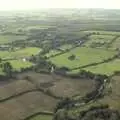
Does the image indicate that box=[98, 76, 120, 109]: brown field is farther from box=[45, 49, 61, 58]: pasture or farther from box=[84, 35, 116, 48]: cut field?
box=[84, 35, 116, 48]: cut field

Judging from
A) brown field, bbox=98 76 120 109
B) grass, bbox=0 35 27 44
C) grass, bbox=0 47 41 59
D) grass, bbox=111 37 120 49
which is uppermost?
brown field, bbox=98 76 120 109

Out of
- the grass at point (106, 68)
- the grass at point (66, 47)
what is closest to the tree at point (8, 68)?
the grass at point (106, 68)

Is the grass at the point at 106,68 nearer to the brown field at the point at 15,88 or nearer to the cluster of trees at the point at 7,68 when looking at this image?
the brown field at the point at 15,88

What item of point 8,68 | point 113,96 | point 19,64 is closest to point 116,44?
point 19,64

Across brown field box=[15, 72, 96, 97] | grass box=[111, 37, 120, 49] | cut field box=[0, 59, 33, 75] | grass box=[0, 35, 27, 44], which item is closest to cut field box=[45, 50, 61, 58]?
cut field box=[0, 59, 33, 75]

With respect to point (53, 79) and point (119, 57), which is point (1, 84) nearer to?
point (53, 79)

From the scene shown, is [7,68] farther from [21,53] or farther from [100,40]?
[100,40]

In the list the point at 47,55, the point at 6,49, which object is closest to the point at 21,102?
the point at 47,55
